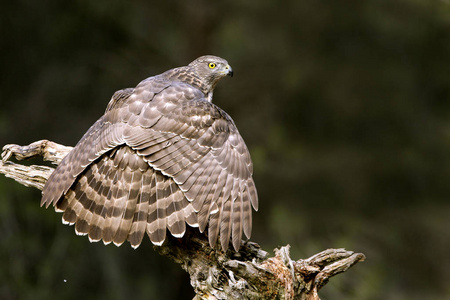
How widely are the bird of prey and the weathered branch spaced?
141 mm

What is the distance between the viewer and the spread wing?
337cm

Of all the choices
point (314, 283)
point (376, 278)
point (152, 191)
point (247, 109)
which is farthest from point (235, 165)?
point (376, 278)

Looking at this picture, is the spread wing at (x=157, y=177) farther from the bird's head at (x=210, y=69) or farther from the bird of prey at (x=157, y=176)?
the bird's head at (x=210, y=69)

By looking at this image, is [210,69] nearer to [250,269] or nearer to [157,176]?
[157,176]

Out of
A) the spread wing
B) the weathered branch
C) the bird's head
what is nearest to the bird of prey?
the spread wing

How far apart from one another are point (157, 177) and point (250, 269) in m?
0.76

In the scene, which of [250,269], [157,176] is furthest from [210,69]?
[250,269]

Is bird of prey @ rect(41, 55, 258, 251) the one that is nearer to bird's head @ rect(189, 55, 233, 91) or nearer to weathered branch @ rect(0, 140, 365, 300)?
Answer: weathered branch @ rect(0, 140, 365, 300)

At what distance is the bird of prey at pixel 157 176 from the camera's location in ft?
11.1

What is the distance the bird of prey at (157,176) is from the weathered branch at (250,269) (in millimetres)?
141

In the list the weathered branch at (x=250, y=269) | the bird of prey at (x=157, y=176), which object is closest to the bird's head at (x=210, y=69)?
the bird of prey at (x=157, y=176)

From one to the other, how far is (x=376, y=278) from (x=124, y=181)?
13.1 feet

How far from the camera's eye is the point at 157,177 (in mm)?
3496

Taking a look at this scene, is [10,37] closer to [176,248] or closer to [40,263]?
[40,263]
